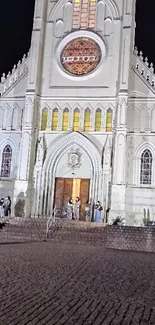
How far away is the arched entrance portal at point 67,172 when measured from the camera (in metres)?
30.8

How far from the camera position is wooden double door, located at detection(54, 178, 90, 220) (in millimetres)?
30891

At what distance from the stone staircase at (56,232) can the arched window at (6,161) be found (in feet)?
26.7

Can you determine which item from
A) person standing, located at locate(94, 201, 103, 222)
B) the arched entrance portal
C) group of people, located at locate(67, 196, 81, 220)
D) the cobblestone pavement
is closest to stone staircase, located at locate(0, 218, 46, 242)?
group of people, located at locate(67, 196, 81, 220)

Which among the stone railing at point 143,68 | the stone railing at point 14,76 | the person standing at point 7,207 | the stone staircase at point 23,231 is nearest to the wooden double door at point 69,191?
the person standing at point 7,207

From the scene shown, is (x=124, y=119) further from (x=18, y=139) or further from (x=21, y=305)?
(x=21, y=305)

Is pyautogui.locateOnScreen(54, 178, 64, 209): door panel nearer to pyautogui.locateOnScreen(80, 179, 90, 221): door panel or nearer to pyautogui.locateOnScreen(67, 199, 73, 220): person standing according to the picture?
pyautogui.locateOnScreen(80, 179, 90, 221): door panel

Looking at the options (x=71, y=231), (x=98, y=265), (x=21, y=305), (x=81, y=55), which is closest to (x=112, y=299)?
(x=21, y=305)

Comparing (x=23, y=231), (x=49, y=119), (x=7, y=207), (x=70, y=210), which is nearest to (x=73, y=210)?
(x=70, y=210)

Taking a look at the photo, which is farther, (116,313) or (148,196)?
(148,196)

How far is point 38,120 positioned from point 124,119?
6828 mm

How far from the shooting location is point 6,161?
108 ft

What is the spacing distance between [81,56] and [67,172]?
30.7 feet

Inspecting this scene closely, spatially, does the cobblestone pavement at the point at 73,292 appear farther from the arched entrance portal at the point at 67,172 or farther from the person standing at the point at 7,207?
the arched entrance portal at the point at 67,172

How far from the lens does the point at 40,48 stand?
33.1 metres
